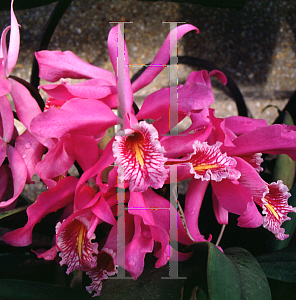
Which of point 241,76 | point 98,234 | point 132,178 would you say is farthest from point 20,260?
point 241,76

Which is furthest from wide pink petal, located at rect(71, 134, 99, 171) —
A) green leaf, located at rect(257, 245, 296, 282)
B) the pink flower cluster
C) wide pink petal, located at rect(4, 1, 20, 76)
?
green leaf, located at rect(257, 245, 296, 282)

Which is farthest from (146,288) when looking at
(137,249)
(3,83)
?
(3,83)

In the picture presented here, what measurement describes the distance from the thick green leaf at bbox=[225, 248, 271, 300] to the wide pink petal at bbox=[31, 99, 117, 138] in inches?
7.5

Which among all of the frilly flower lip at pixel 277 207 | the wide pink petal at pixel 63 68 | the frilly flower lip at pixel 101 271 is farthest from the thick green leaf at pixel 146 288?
the wide pink petal at pixel 63 68

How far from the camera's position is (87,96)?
25 centimetres

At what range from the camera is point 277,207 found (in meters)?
0.28

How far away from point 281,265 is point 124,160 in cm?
24

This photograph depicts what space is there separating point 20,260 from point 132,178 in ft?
0.90

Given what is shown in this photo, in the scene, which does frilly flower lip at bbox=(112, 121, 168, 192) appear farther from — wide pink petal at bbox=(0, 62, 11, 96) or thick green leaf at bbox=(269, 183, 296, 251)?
thick green leaf at bbox=(269, 183, 296, 251)

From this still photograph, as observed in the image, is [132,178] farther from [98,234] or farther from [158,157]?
[98,234]

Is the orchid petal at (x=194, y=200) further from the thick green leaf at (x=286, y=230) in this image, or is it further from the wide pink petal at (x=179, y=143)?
the thick green leaf at (x=286, y=230)

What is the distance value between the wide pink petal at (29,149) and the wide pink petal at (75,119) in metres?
0.07

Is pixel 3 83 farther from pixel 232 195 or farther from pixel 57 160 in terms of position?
pixel 232 195

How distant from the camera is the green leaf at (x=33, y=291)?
0.31 meters
